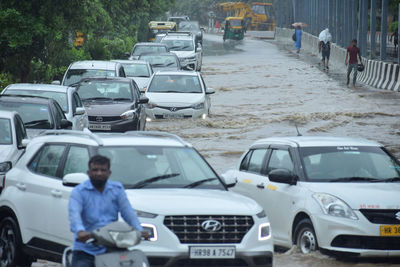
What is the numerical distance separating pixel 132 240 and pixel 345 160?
5.25 m

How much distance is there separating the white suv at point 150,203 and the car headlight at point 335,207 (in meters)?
1.49

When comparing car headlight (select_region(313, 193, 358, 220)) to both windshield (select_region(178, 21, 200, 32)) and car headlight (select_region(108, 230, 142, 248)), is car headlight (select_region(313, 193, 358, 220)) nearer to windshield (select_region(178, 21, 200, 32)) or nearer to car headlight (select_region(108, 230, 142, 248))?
car headlight (select_region(108, 230, 142, 248))

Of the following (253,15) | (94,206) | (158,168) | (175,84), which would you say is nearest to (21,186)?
(158,168)

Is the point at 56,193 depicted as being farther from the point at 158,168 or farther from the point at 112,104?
the point at 112,104

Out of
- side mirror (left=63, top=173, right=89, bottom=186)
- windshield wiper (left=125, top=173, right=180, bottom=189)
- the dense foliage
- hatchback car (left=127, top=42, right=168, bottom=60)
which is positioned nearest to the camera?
side mirror (left=63, top=173, right=89, bottom=186)

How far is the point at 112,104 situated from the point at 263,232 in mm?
14588

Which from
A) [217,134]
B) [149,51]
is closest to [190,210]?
[217,134]

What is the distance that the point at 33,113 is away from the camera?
57.6 ft

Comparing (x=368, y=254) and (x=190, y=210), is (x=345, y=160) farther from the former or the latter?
(x=190, y=210)

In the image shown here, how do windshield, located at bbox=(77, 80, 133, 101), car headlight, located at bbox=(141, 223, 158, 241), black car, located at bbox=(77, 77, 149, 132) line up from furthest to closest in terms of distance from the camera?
windshield, located at bbox=(77, 80, 133, 101) → black car, located at bbox=(77, 77, 149, 132) → car headlight, located at bbox=(141, 223, 158, 241)

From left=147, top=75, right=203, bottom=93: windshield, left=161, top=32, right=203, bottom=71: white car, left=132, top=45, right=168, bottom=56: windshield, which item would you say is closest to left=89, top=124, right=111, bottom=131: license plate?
left=147, top=75, right=203, bottom=93: windshield

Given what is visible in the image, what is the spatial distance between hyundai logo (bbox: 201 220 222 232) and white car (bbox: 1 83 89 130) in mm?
11001

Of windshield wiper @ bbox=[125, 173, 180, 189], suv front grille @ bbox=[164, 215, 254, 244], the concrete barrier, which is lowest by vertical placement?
the concrete barrier

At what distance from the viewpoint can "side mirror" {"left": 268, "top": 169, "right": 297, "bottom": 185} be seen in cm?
1072
